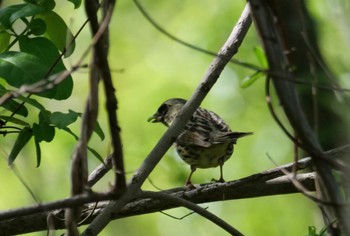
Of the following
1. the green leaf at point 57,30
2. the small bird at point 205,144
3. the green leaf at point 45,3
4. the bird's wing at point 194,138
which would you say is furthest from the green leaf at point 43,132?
the bird's wing at point 194,138

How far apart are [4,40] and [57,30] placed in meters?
0.22

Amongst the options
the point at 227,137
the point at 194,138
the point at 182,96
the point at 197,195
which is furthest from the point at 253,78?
the point at 182,96

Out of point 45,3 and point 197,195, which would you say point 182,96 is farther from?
point 45,3

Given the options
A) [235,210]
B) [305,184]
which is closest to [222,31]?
[235,210]

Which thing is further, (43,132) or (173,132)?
(173,132)

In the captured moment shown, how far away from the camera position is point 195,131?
598 cm

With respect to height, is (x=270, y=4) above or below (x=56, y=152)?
above

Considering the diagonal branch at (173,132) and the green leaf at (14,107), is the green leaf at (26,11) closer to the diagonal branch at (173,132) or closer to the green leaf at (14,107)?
the green leaf at (14,107)

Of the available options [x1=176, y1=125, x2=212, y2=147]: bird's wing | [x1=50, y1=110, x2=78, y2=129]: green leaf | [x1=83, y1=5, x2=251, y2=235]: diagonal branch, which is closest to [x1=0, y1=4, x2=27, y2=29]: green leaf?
[x1=50, y1=110, x2=78, y2=129]: green leaf

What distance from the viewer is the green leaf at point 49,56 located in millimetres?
2949

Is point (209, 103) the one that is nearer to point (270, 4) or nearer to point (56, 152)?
point (56, 152)

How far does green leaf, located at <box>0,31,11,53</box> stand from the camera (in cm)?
315

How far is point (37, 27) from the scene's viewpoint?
305cm

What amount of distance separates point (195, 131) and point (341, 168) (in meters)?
4.01
